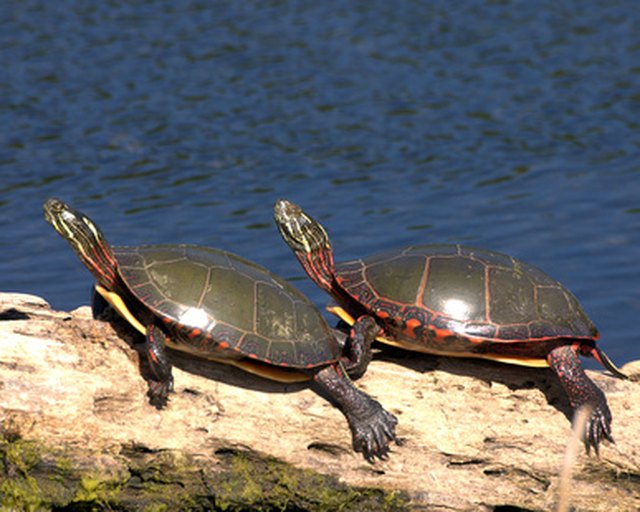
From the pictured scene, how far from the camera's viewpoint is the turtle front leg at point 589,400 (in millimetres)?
4855

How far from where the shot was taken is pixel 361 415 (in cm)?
471

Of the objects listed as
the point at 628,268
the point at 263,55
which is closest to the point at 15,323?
the point at 628,268

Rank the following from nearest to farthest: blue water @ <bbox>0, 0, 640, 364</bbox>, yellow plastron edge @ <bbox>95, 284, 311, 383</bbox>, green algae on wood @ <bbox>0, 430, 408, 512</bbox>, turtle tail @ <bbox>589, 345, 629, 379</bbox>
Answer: green algae on wood @ <bbox>0, 430, 408, 512</bbox>, yellow plastron edge @ <bbox>95, 284, 311, 383</bbox>, turtle tail @ <bbox>589, 345, 629, 379</bbox>, blue water @ <bbox>0, 0, 640, 364</bbox>

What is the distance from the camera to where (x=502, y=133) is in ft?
39.1

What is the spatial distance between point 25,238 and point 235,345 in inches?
191

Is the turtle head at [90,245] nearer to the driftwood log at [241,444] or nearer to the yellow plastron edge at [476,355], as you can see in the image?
the driftwood log at [241,444]

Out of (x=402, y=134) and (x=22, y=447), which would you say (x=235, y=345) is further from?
(x=402, y=134)

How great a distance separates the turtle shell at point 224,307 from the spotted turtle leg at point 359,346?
0.28ft

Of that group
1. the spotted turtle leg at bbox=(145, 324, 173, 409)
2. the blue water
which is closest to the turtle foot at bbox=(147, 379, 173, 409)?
the spotted turtle leg at bbox=(145, 324, 173, 409)

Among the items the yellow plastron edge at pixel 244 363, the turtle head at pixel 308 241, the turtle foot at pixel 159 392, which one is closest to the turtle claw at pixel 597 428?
the yellow plastron edge at pixel 244 363

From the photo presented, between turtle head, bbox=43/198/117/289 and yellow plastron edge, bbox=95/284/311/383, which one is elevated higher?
turtle head, bbox=43/198/117/289

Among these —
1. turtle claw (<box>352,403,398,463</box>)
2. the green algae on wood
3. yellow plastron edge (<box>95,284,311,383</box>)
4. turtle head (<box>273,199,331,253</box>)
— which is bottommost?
the green algae on wood

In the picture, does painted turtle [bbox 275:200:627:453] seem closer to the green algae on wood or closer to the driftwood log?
the driftwood log

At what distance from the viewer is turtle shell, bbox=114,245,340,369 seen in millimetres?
4699
